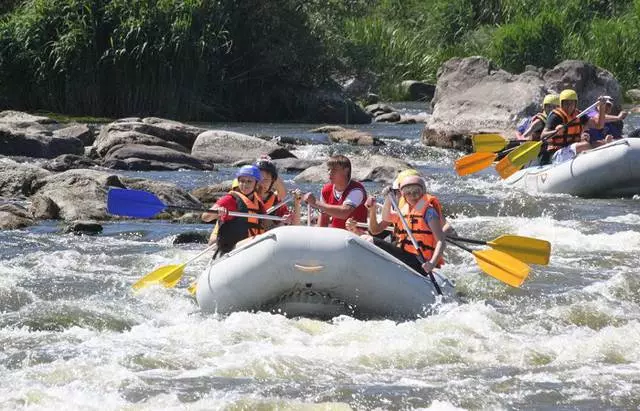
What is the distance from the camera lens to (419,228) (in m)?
8.23

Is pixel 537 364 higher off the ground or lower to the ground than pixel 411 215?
lower

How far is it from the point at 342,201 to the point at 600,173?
6.27 m

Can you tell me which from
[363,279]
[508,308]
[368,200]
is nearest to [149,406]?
[363,279]

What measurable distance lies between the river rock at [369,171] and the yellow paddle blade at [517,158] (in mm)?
1729

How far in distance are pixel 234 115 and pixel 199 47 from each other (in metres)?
2.81

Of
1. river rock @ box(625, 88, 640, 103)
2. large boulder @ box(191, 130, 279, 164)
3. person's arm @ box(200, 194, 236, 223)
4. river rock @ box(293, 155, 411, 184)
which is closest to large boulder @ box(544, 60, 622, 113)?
large boulder @ box(191, 130, 279, 164)

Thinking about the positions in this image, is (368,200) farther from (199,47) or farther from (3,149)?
(199,47)

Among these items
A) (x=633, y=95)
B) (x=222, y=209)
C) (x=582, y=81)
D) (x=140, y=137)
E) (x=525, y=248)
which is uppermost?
(x=582, y=81)

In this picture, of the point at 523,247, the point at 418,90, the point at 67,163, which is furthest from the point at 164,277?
the point at 418,90

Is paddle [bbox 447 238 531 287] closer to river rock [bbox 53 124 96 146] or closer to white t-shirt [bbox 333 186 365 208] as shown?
white t-shirt [bbox 333 186 365 208]

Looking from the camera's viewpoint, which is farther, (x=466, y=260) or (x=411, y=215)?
(x=466, y=260)

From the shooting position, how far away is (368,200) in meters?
8.27

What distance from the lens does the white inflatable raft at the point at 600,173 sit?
13.9 metres

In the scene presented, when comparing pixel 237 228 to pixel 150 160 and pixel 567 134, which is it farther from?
pixel 150 160
